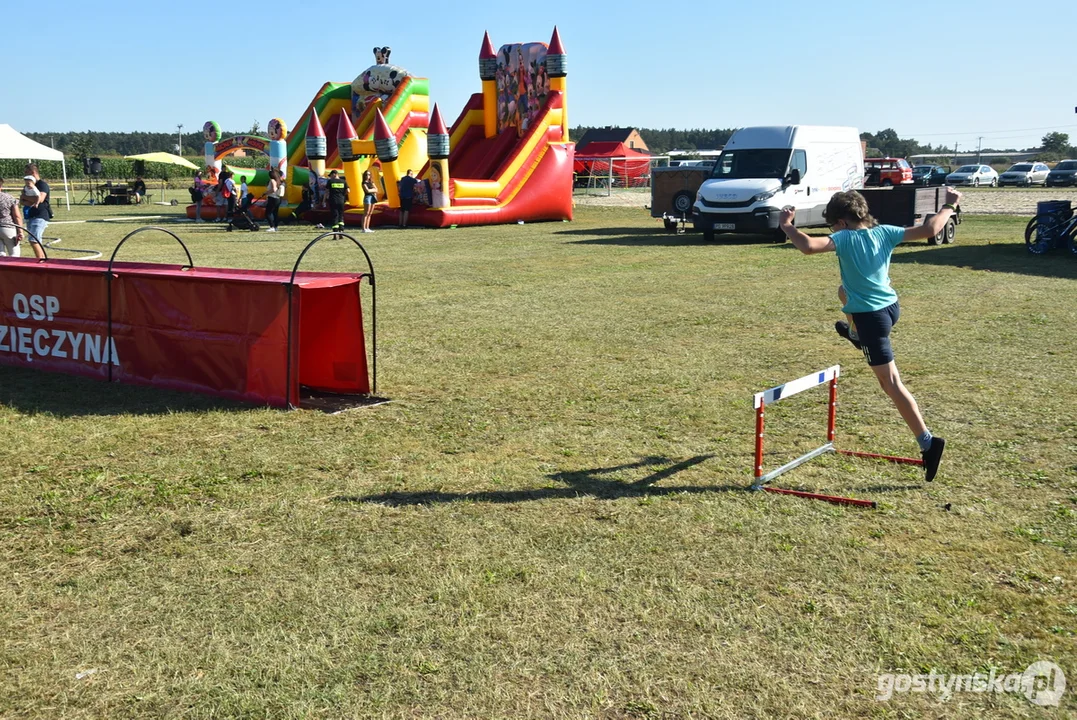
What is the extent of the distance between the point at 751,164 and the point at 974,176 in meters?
36.4

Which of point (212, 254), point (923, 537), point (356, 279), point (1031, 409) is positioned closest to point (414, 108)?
point (212, 254)

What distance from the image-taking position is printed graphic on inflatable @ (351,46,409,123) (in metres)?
30.2

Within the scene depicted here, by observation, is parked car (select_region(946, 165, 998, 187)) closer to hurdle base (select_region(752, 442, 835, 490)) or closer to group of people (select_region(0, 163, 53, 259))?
group of people (select_region(0, 163, 53, 259))

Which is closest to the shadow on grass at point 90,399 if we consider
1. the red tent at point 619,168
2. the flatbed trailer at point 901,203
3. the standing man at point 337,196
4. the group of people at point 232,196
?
the flatbed trailer at point 901,203

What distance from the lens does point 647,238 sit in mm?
23766

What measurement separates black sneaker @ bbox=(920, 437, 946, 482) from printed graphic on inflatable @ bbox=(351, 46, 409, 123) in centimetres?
2704

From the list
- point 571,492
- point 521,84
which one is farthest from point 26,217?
point 571,492

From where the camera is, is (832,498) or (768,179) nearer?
(832,498)

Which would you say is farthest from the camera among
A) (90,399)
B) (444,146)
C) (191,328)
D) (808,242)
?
(444,146)

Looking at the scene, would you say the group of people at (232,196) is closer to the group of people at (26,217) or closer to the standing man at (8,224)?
the group of people at (26,217)

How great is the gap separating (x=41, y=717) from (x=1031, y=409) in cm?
680

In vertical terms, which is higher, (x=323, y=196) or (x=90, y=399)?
(x=323, y=196)

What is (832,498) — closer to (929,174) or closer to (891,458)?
(891,458)

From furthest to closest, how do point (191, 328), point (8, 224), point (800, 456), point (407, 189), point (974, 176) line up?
point (974, 176) → point (407, 189) → point (8, 224) → point (191, 328) → point (800, 456)
